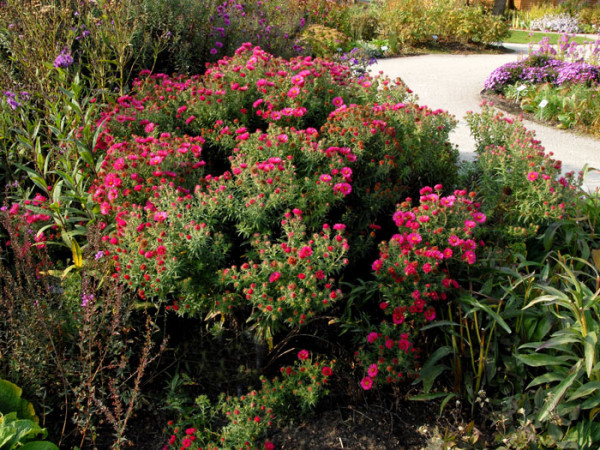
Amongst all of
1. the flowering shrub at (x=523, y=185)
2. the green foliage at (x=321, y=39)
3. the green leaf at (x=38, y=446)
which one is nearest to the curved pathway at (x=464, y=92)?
the green foliage at (x=321, y=39)

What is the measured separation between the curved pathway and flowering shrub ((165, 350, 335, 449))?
3323 millimetres

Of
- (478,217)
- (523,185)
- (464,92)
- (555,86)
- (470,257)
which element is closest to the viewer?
(470,257)

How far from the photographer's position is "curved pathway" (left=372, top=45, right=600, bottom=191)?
230 inches

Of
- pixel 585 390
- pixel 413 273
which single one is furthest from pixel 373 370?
pixel 585 390

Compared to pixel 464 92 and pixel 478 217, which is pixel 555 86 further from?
pixel 478 217

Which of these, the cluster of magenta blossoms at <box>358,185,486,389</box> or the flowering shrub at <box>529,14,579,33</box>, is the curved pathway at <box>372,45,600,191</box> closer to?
the cluster of magenta blossoms at <box>358,185,486,389</box>

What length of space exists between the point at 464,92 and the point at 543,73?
119cm

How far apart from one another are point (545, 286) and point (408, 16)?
12.7m

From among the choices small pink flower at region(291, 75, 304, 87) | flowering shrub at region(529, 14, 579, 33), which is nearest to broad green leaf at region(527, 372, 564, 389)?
small pink flower at region(291, 75, 304, 87)

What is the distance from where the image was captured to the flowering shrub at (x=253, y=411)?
218cm

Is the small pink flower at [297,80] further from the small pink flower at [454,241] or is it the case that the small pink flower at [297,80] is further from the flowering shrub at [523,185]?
the small pink flower at [454,241]

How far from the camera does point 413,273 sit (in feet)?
7.61

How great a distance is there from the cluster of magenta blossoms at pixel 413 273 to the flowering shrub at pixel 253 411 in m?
0.25

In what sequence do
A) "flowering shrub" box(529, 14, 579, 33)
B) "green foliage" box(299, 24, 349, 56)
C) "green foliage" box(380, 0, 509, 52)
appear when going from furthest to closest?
"flowering shrub" box(529, 14, 579, 33), "green foliage" box(380, 0, 509, 52), "green foliage" box(299, 24, 349, 56)
